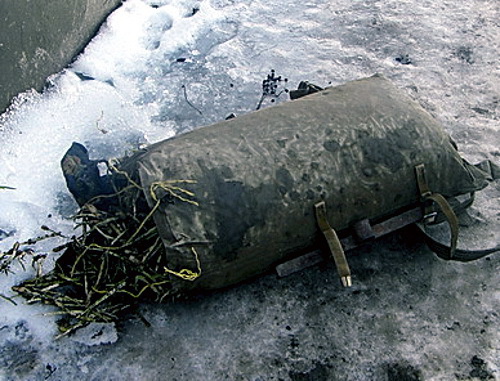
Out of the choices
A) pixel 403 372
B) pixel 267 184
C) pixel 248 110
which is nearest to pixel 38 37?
pixel 248 110

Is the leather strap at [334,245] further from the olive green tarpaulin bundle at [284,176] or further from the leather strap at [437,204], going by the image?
the leather strap at [437,204]

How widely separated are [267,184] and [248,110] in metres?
1.31

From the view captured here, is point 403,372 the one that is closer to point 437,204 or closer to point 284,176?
point 437,204

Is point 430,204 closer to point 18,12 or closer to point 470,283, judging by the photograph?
point 470,283

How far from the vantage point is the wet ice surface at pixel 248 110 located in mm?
2309

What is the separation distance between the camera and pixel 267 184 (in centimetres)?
235

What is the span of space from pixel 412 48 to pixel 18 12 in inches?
104

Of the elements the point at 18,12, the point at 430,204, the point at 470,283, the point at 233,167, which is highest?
the point at 18,12

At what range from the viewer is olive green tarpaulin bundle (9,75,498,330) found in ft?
7.48

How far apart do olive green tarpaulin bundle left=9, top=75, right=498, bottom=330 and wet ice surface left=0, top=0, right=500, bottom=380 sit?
24 centimetres

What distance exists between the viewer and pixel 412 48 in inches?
161

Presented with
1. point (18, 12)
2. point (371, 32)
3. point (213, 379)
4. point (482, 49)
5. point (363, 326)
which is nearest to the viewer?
point (213, 379)

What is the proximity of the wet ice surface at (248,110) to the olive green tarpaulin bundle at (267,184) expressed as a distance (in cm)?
24

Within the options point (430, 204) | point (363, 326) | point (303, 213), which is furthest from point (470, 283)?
point (303, 213)
